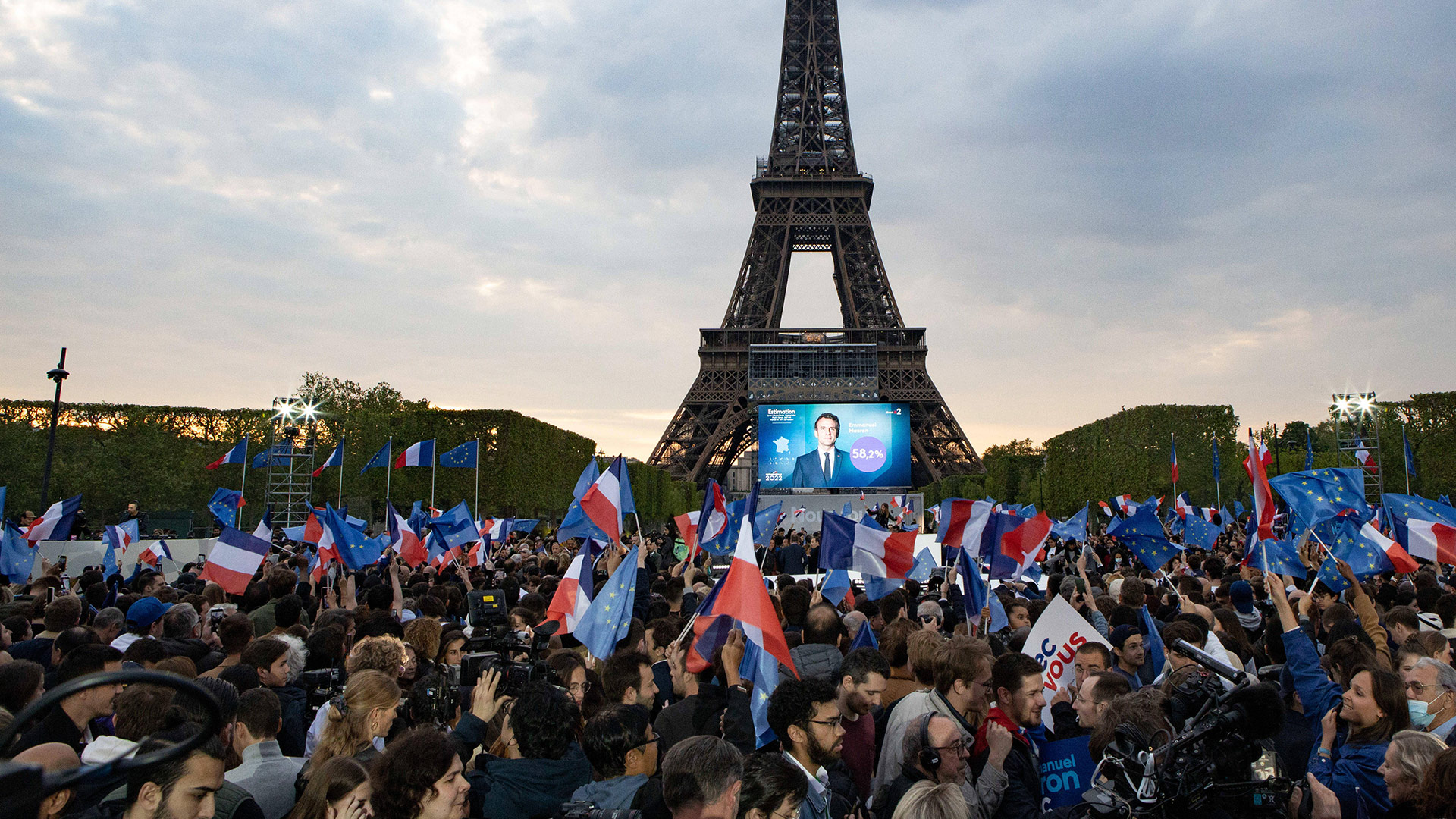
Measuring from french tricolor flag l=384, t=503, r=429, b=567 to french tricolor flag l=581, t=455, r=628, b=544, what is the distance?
3.89m

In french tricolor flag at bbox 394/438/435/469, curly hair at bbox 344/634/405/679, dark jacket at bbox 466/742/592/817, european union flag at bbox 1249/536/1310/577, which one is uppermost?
french tricolor flag at bbox 394/438/435/469

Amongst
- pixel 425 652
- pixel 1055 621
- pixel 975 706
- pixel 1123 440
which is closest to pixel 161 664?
pixel 425 652

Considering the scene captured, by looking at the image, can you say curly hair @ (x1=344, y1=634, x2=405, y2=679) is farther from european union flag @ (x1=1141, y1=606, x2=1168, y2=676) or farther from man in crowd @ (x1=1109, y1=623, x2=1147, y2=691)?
european union flag @ (x1=1141, y1=606, x2=1168, y2=676)

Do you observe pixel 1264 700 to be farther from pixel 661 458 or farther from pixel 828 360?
pixel 828 360

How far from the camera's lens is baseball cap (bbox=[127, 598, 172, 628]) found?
22.3 ft

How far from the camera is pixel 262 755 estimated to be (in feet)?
11.3

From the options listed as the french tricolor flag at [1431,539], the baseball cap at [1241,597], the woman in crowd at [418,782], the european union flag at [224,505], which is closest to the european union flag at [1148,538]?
the french tricolor flag at [1431,539]

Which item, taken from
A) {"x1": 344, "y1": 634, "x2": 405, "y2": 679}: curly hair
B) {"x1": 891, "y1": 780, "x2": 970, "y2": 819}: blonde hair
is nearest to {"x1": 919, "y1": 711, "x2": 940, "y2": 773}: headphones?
{"x1": 891, "y1": 780, "x2": 970, "y2": 819}: blonde hair

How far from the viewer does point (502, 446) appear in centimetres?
3506

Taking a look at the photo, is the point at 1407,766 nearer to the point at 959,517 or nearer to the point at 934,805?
the point at 934,805

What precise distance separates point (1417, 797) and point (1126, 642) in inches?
99.4

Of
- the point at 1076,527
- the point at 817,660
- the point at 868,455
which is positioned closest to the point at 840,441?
the point at 868,455

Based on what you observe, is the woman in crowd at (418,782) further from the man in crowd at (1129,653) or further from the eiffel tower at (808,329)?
the eiffel tower at (808,329)

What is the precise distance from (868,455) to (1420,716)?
35284 millimetres
